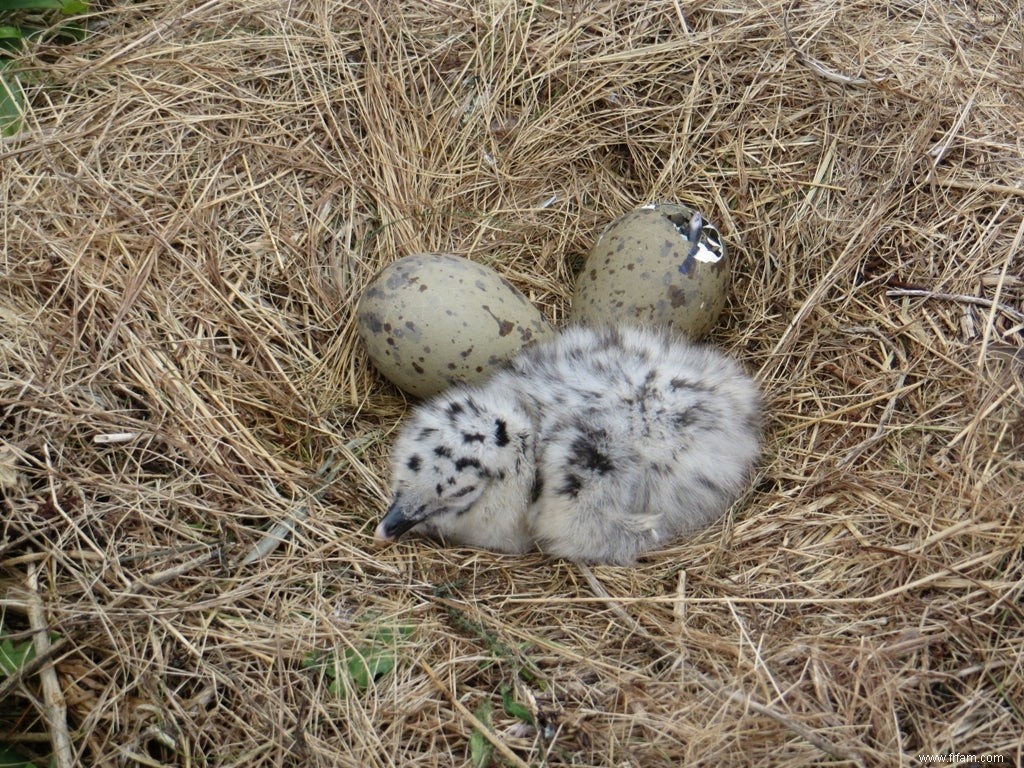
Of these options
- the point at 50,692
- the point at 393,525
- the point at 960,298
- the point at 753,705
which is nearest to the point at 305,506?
the point at 393,525

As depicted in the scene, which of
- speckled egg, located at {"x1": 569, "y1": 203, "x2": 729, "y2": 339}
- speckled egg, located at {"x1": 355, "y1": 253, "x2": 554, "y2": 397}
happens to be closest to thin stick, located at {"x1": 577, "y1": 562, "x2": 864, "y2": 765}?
speckled egg, located at {"x1": 355, "y1": 253, "x2": 554, "y2": 397}

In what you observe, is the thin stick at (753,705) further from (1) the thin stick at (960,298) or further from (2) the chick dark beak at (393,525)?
(1) the thin stick at (960,298)

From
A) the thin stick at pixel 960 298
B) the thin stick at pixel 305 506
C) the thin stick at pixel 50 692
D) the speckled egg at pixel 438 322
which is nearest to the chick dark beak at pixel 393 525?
the thin stick at pixel 305 506

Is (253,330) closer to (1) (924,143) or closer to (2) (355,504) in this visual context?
(2) (355,504)

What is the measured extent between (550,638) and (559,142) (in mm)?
1878

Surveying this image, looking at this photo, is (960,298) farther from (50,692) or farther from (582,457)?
(50,692)

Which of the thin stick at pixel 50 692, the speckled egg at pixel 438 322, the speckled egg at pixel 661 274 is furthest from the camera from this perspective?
the speckled egg at pixel 661 274

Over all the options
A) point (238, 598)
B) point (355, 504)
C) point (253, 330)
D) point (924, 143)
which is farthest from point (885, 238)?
point (238, 598)

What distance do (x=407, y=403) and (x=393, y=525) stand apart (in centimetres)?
61

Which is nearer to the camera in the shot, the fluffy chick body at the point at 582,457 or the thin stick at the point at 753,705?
the thin stick at the point at 753,705

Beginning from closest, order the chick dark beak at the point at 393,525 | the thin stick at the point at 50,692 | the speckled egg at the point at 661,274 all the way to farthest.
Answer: the thin stick at the point at 50,692, the chick dark beak at the point at 393,525, the speckled egg at the point at 661,274

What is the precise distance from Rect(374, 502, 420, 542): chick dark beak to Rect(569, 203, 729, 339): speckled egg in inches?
36.0

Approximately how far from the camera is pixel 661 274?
273 centimetres

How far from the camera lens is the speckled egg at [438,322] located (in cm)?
257
